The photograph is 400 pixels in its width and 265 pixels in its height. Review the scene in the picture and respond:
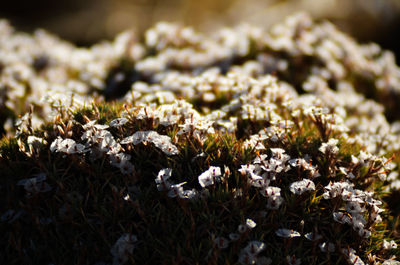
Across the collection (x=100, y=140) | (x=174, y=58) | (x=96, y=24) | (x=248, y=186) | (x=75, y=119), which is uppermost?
(x=96, y=24)

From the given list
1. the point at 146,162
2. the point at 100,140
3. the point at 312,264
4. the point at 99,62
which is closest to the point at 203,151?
the point at 146,162

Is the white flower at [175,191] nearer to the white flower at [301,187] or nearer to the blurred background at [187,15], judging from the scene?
the white flower at [301,187]

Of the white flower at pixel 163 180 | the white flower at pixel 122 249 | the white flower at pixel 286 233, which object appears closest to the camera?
the white flower at pixel 122 249

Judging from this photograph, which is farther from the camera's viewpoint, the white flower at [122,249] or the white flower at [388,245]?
the white flower at [388,245]

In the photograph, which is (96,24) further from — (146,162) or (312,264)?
(312,264)

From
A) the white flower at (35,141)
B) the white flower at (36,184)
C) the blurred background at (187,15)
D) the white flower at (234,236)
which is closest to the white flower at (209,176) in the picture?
the white flower at (234,236)

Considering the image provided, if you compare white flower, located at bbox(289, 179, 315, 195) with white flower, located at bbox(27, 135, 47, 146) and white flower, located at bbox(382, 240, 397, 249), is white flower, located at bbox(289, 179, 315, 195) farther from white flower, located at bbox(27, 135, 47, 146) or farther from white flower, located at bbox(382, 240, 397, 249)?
white flower, located at bbox(27, 135, 47, 146)

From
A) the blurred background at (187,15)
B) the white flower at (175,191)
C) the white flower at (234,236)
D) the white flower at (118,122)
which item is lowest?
the white flower at (234,236)

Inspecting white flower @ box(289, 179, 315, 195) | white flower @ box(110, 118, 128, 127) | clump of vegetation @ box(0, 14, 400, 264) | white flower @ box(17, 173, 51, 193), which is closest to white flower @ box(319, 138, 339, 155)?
clump of vegetation @ box(0, 14, 400, 264)
